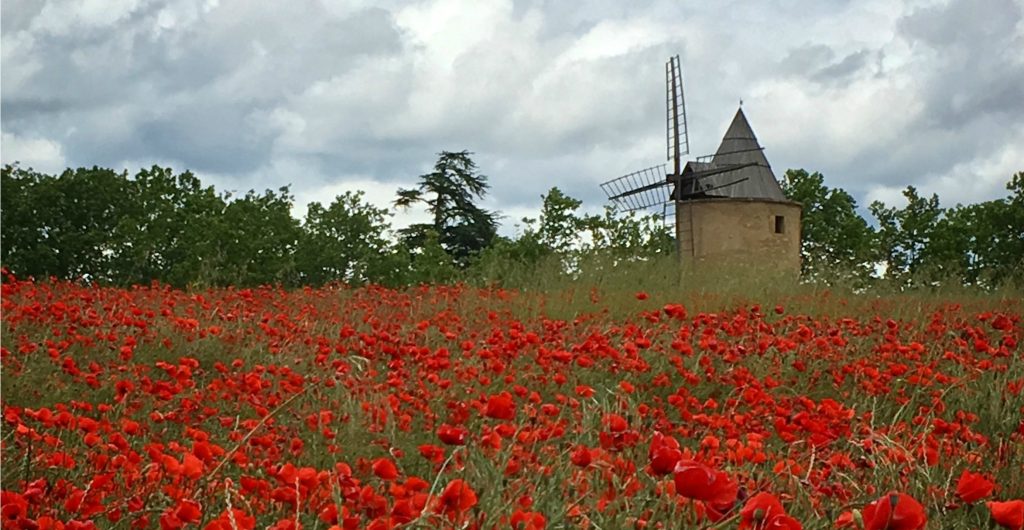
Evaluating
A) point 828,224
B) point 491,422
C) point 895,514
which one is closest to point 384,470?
point 895,514

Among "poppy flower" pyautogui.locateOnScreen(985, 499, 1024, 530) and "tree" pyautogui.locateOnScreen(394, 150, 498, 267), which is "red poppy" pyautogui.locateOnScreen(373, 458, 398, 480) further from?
"tree" pyautogui.locateOnScreen(394, 150, 498, 267)

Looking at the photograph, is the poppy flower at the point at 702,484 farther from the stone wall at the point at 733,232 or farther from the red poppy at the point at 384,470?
the stone wall at the point at 733,232

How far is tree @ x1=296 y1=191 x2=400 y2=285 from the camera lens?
3123cm

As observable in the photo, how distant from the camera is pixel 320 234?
32500 mm

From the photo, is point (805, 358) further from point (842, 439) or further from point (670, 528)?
point (670, 528)

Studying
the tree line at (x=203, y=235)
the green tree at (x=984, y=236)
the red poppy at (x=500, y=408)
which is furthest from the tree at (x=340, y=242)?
the red poppy at (x=500, y=408)

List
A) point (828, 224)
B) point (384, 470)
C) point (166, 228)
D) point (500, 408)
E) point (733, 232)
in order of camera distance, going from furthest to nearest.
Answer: point (828, 224) < point (166, 228) < point (733, 232) < point (500, 408) < point (384, 470)

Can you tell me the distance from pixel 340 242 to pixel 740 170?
12315 millimetres

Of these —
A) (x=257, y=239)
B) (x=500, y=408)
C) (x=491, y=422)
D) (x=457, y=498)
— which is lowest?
(x=491, y=422)

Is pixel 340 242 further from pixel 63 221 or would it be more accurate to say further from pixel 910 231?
pixel 910 231

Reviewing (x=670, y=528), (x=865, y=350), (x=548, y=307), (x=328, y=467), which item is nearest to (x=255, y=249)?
(x=548, y=307)

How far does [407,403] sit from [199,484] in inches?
81.0

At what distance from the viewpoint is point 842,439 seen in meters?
4.73

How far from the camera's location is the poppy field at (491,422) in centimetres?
251
